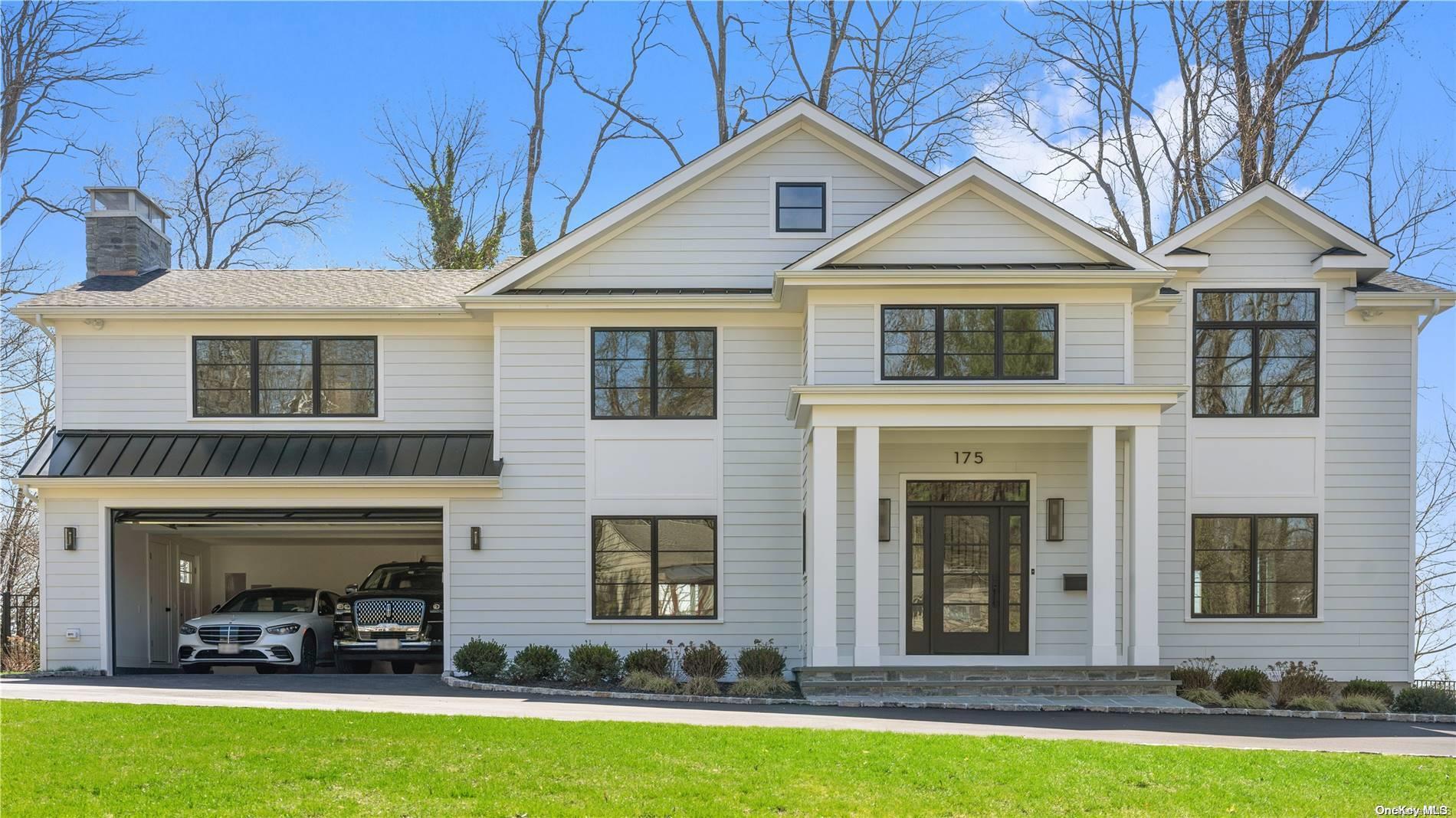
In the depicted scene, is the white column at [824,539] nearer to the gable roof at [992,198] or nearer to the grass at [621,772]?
the gable roof at [992,198]

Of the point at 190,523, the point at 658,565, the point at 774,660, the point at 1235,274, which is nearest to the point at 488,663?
the point at 658,565

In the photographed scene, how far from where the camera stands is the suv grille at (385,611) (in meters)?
17.3

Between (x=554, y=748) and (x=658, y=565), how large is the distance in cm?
696

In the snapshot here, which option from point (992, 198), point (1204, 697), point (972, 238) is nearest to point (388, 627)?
point (972, 238)

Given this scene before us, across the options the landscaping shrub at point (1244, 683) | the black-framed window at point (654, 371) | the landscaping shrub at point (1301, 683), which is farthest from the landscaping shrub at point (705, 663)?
the landscaping shrub at point (1301, 683)

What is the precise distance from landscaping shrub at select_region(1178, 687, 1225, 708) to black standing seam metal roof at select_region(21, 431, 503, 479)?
31.2 feet

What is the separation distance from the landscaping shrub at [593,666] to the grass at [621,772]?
15.0ft

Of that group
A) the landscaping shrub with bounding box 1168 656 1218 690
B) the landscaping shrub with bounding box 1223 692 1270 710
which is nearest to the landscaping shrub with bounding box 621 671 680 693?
the landscaping shrub with bounding box 1168 656 1218 690

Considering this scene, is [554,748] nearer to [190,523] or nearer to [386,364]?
[386,364]

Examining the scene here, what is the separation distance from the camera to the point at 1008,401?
48.5 ft

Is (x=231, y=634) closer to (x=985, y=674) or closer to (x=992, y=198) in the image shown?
(x=985, y=674)

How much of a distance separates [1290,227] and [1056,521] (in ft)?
17.7

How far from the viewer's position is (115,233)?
18938 millimetres

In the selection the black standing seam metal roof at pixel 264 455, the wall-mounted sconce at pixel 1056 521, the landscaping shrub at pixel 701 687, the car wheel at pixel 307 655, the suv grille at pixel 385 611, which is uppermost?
the black standing seam metal roof at pixel 264 455
